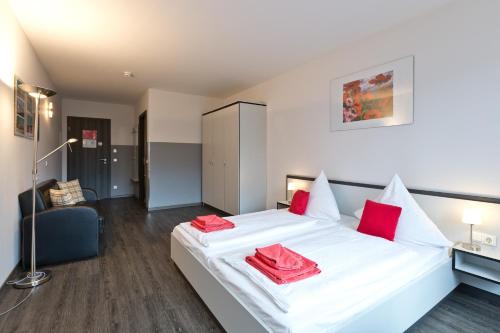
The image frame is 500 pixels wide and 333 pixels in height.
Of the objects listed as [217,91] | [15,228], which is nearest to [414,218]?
[15,228]

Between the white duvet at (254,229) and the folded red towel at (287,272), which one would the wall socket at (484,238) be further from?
the folded red towel at (287,272)

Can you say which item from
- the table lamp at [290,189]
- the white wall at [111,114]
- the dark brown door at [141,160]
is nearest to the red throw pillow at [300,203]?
the table lamp at [290,189]

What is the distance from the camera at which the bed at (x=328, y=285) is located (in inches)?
53.7

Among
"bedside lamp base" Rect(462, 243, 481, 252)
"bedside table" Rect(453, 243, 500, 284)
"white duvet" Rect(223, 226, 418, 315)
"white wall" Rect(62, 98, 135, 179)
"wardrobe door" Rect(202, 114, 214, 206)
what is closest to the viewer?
"white duvet" Rect(223, 226, 418, 315)

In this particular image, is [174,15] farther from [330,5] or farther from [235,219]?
[235,219]

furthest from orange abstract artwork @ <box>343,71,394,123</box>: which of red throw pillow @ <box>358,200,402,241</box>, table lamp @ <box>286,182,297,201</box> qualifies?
table lamp @ <box>286,182,297,201</box>

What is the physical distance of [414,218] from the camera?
2.35m

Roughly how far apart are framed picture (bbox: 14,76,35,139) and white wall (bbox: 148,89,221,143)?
2297mm

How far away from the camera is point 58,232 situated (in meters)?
2.82

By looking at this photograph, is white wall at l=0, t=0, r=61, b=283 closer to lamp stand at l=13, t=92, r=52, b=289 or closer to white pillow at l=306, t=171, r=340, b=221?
lamp stand at l=13, t=92, r=52, b=289

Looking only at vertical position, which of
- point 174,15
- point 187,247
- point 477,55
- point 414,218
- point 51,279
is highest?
point 174,15

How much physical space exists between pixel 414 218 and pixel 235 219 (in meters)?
1.83

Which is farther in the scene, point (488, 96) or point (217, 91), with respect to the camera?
point (217, 91)

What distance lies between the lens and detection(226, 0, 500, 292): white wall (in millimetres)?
2166
